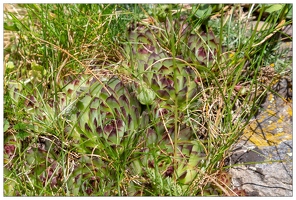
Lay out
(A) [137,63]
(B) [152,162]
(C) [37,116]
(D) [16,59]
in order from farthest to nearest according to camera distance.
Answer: (D) [16,59] → (A) [137,63] → (C) [37,116] → (B) [152,162]

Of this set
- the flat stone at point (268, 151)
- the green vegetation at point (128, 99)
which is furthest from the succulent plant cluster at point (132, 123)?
the flat stone at point (268, 151)

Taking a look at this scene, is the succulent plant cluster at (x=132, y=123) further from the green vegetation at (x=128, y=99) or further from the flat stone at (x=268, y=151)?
the flat stone at (x=268, y=151)

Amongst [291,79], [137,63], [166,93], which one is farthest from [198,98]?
[291,79]

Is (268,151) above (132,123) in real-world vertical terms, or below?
below

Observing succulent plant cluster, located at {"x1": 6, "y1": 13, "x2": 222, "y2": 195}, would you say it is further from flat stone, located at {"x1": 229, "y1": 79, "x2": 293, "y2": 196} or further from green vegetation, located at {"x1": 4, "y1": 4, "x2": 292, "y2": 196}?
flat stone, located at {"x1": 229, "y1": 79, "x2": 293, "y2": 196}

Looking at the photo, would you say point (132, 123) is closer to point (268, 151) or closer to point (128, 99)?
point (128, 99)

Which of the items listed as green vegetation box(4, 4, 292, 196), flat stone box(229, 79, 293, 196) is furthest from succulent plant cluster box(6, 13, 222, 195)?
flat stone box(229, 79, 293, 196)

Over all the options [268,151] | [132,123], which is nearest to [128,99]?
[132,123]

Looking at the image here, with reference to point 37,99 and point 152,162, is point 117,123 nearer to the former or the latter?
point 152,162
